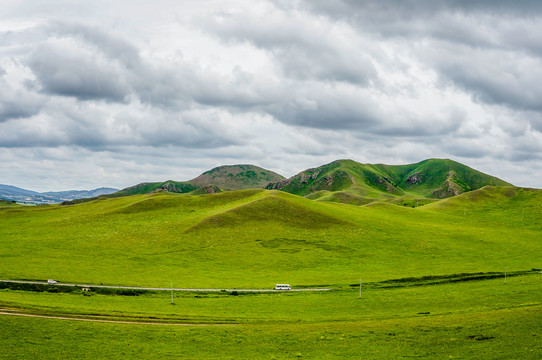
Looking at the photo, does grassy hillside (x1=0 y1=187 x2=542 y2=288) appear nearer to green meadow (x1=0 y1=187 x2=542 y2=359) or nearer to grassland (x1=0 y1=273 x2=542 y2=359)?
green meadow (x1=0 y1=187 x2=542 y2=359)

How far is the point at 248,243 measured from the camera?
406 feet

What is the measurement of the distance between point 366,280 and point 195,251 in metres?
50.1

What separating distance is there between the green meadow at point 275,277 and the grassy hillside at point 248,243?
657 millimetres

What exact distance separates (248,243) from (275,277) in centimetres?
3109

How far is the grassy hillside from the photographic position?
94500 millimetres

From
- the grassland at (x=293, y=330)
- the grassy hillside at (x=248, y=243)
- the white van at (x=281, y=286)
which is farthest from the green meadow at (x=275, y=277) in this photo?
the white van at (x=281, y=286)

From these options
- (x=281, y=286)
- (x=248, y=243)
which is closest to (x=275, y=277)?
(x=281, y=286)

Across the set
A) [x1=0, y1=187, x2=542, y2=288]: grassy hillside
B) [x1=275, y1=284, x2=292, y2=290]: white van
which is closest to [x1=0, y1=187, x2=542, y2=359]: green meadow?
[x1=0, y1=187, x2=542, y2=288]: grassy hillside

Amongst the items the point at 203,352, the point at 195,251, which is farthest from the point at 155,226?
the point at 203,352

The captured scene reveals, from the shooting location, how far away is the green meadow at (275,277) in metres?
38.9

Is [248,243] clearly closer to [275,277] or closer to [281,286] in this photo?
[275,277]

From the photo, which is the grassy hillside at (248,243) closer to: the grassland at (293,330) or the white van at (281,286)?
the white van at (281,286)

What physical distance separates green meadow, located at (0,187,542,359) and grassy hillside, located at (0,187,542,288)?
66cm

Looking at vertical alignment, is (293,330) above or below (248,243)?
below
